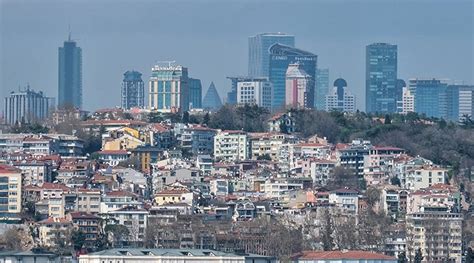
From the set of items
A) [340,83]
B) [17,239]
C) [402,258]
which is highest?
[340,83]

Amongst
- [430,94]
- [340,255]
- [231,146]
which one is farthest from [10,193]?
[430,94]

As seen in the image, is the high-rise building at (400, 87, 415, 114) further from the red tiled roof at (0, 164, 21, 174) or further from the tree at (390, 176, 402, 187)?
the red tiled roof at (0, 164, 21, 174)

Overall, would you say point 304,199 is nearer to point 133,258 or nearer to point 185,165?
point 185,165

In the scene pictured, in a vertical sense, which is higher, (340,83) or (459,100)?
(340,83)

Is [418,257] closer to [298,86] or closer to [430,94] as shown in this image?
[298,86]

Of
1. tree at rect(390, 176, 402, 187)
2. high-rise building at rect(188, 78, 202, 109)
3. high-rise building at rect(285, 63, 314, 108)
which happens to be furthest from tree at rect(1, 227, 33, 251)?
high-rise building at rect(188, 78, 202, 109)

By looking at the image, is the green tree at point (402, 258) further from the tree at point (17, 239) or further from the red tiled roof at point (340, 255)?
the tree at point (17, 239)

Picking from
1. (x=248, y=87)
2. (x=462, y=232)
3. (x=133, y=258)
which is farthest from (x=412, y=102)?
(x=133, y=258)
